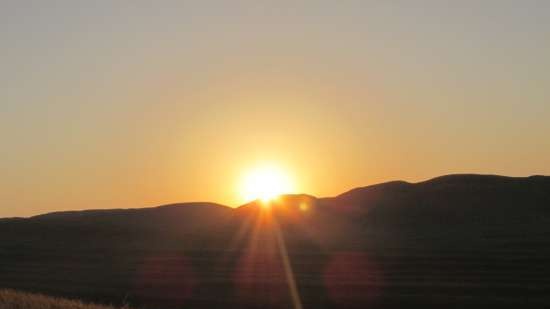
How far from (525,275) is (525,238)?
20.0m

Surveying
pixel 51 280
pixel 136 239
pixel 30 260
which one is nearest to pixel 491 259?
pixel 51 280

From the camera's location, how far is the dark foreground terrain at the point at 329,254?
34.3 meters

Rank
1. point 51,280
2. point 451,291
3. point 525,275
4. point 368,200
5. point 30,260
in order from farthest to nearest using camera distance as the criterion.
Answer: point 368,200
point 30,260
point 51,280
point 525,275
point 451,291

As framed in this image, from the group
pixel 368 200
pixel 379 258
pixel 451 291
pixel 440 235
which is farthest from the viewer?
pixel 368 200

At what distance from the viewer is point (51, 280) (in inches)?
1720

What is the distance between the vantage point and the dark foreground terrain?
3434cm

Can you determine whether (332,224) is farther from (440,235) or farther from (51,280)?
(51,280)

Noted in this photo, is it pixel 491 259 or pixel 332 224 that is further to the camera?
pixel 332 224

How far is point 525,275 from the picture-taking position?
38844 millimetres

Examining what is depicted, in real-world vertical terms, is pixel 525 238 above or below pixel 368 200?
below

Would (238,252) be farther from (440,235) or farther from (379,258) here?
(440,235)

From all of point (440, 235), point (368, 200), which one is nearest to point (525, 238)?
point (440, 235)

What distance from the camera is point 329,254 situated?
5447 centimetres

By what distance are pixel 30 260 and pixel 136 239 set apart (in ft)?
67.0
